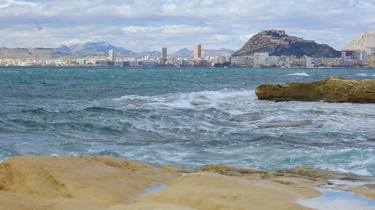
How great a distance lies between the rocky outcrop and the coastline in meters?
27.2

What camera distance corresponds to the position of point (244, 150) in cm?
1602

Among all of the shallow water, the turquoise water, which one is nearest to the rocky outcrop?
the turquoise water

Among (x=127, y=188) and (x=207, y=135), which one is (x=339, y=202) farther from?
(x=207, y=135)

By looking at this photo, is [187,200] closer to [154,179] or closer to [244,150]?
[154,179]

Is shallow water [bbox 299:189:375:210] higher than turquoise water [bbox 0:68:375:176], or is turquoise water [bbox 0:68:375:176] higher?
shallow water [bbox 299:189:375:210]

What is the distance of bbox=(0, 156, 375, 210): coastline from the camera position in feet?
21.2

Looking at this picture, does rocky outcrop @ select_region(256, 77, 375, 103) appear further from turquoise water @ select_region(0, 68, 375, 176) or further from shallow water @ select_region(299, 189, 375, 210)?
shallow water @ select_region(299, 189, 375, 210)

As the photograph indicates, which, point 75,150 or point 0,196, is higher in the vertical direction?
point 0,196

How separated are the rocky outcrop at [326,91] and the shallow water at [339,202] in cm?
2875

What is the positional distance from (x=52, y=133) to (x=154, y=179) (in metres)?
12.6

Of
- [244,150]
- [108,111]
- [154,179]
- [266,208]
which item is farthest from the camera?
[108,111]

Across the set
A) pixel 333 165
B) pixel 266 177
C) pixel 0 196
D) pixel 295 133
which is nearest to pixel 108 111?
pixel 295 133

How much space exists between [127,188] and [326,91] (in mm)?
30920

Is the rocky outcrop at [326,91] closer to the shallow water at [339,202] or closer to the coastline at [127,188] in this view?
the coastline at [127,188]
